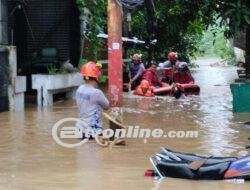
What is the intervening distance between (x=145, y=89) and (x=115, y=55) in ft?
29.8

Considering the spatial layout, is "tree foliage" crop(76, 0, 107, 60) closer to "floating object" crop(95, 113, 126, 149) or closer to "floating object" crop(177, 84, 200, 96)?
"floating object" crop(177, 84, 200, 96)

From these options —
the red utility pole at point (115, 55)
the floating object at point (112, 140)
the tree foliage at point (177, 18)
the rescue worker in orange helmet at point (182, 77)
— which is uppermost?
the tree foliage at point (177, 18)

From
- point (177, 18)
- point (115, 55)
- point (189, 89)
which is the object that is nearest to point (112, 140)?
point (115, 55)

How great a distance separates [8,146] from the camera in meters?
9.42

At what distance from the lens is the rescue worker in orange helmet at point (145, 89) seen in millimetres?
18469

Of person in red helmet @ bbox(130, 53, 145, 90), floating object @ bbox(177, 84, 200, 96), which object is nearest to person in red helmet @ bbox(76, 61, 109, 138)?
floating object @ bbox(177, 84, 200, 96)

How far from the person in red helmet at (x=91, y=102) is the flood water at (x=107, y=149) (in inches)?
12.4

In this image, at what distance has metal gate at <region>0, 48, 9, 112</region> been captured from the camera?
46.6 ft

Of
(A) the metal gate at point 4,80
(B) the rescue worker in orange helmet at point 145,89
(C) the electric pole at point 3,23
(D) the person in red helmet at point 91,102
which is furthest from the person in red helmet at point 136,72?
(D) the person in red helmet at point 91,102

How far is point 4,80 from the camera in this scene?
47.0ft

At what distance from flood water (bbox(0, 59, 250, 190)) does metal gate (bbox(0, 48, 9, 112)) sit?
0.45 metres

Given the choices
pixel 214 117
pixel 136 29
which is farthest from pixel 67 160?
pixel 136 29

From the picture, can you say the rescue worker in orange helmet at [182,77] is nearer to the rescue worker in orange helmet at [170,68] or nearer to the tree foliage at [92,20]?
the rescue worker in orange helmet at [170,68]

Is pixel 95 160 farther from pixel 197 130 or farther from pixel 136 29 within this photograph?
pixel 136 29
